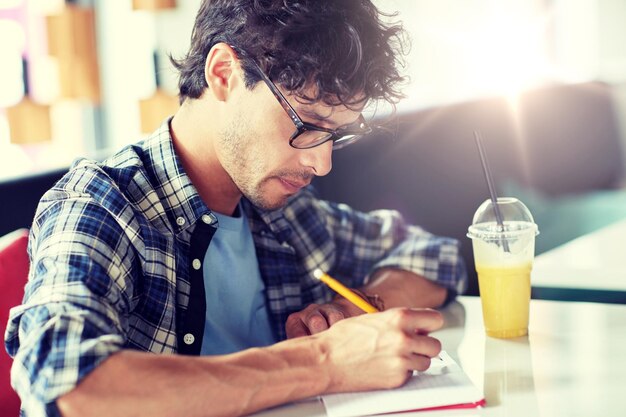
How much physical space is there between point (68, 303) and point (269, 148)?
55cm

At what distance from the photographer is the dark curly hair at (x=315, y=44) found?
146cm

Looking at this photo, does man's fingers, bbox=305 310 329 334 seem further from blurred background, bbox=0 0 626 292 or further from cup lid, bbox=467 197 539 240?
blurred background, bbox=0 0 626 292

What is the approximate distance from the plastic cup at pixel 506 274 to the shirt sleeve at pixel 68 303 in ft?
1.96

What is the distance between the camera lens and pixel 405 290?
172 centimetres

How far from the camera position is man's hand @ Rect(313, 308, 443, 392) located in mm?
1164

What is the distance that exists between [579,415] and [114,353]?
602mm

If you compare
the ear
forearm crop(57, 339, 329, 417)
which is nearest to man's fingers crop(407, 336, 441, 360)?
forearm crop(57, 339, 329, 417)

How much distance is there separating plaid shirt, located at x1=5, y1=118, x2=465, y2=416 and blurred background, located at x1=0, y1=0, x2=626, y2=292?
0.53 meters

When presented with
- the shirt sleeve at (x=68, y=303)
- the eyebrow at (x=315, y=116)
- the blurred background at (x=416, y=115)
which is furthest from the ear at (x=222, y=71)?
the blurred background at (x=416, y=115)

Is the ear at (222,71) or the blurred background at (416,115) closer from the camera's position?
the ear at (222,71)

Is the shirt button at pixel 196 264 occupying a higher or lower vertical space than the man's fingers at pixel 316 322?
higher

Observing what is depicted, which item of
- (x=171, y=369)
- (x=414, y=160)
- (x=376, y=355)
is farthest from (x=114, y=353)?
(x=414, y=160)

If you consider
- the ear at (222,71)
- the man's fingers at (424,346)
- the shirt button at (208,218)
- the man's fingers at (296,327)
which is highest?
the ear at (222,71)

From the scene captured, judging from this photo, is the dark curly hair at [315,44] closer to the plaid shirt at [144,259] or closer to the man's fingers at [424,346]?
the plaid shirt at [144,259]
